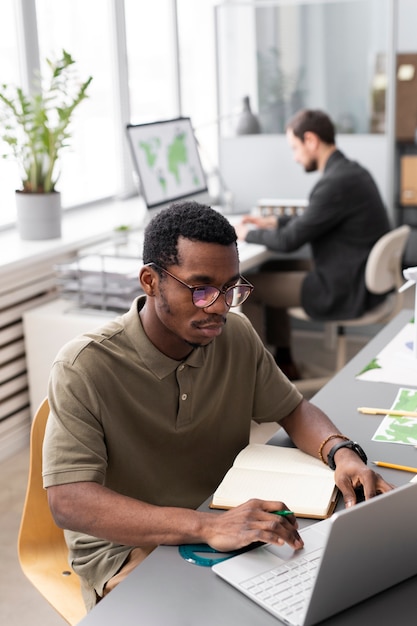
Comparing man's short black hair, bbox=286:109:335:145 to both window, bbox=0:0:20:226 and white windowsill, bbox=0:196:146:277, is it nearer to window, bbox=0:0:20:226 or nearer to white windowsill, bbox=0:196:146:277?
white windowsill, bbox=0:196:146:277

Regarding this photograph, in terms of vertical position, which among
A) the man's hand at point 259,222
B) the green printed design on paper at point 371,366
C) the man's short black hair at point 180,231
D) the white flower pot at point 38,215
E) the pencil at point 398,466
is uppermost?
the man's short black hair at point 180,231

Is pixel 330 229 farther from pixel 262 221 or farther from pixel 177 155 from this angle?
pixel 177 155

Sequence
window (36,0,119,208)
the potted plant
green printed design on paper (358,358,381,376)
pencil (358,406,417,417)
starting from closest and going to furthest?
pencil (358,406,417,417), green printed design on paper (358,358,381,376), the potted plant, window (36,0,119,208)

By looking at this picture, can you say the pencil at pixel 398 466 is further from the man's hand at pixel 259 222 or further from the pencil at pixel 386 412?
the man's hand at pixel 259 222

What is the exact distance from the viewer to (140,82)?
4.60m

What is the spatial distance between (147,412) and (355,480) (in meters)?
0.37

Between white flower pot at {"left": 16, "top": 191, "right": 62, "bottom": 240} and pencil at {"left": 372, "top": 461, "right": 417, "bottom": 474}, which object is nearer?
pencil at {"left": 372, "top": 461, "right": 417, "bottom": 474}

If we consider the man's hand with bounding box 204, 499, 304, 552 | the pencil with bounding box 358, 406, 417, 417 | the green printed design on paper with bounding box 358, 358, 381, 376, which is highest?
the man's hand with bounding box 204, 499, 304, 552

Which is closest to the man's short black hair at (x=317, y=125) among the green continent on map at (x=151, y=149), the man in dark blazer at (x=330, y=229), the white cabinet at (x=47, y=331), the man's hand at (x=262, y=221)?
the man in dark blazer at (x=330, y=229)

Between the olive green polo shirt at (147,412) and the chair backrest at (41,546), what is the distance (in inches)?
3.1

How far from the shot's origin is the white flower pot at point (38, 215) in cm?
322

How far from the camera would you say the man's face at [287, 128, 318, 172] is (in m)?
3.53

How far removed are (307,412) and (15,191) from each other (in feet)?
6.40

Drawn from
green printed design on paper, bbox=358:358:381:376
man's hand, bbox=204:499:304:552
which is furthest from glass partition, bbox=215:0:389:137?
man's hand, bbox=204:499:304:552
